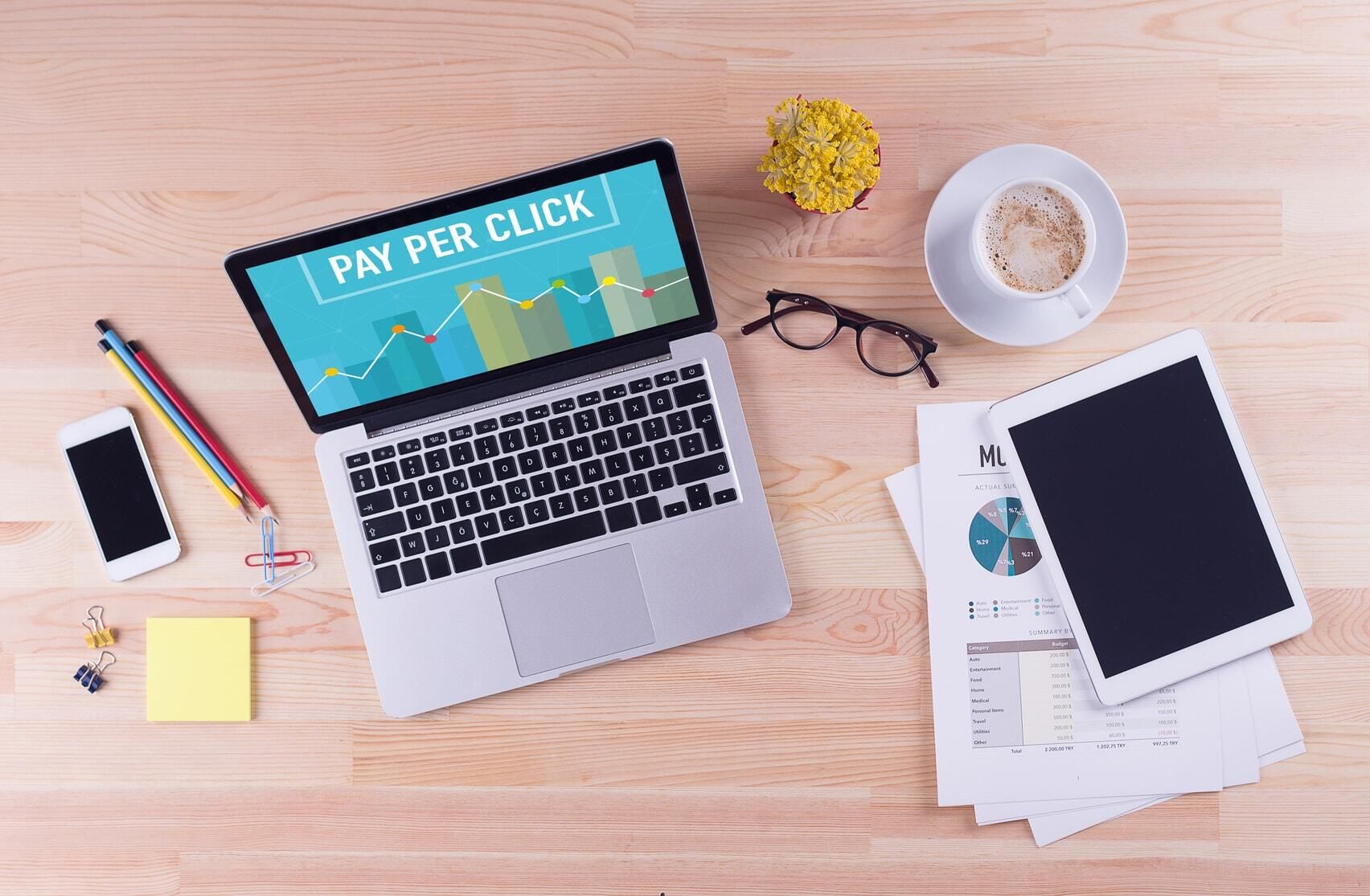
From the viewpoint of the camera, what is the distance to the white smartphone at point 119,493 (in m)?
1.00

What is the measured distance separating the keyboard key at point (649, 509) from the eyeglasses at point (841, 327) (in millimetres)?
216

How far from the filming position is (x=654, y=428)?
37.2 inches

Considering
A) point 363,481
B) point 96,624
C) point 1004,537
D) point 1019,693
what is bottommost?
point 1019,693

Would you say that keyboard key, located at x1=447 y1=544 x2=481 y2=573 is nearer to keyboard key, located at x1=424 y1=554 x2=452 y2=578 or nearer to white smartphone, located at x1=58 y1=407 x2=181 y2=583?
keyboard key, located at x1=424 y1=554 x2=452 y2=578

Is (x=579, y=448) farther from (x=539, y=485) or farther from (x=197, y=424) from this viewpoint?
(x=197, y=424)

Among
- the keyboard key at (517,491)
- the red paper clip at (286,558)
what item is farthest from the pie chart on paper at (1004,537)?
the red paper clip at (286,558)

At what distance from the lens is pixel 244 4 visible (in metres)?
0.99

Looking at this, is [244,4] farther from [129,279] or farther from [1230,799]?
[1230,799]

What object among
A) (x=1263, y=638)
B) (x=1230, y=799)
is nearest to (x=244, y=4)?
(x=1263, y=638)

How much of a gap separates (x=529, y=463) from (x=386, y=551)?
0.18 meters

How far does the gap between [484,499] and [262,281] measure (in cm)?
31

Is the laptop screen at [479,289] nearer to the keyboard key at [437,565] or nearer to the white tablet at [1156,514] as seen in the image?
the keyboard key at [437,565]

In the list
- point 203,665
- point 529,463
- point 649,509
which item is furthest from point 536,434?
point 203,665

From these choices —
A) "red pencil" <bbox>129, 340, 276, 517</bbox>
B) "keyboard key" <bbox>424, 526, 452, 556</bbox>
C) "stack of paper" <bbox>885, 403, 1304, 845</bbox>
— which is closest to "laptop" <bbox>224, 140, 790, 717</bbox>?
"keyboard key" <bbox>424, 526, 452, 556</bbox>
